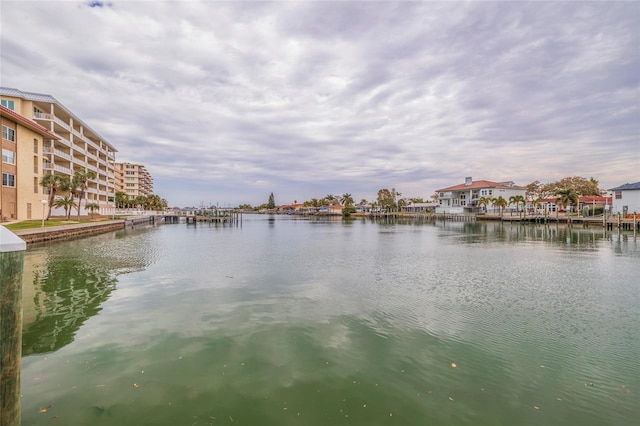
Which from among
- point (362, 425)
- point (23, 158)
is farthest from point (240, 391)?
point (23, 158)

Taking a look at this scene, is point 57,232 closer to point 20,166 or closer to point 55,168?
point 20,166

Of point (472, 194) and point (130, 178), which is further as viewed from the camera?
point (130, 178)

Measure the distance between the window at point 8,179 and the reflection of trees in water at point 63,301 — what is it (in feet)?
101

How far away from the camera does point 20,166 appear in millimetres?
45719

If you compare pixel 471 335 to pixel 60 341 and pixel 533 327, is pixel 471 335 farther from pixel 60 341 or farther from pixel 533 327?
pixel 60 341

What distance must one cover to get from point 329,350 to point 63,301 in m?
11.8

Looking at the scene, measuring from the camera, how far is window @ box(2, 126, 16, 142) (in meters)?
42.2

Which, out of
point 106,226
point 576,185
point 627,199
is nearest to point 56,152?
point 106,226

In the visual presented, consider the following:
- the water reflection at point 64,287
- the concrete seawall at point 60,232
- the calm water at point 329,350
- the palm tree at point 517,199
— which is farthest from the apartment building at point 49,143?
the palm tree at point 517,199

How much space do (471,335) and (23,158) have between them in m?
60.5

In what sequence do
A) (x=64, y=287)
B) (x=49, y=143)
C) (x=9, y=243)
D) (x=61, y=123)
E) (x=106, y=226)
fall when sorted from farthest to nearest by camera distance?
(x=61, y=123) < (x=49, y=143) < (x=106, y=226) < (x=64, y=287) < (x=9, y=243)

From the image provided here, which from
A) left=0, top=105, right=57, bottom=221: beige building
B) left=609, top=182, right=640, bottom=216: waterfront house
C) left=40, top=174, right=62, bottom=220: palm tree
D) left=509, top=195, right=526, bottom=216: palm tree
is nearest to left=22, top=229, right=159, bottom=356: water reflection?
left=0, top=105, right=57, bottom=221: beige building

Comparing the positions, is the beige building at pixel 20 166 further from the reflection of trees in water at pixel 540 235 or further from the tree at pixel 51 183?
the reflection of trees in water at pixel 540 235

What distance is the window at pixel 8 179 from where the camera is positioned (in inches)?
1666
